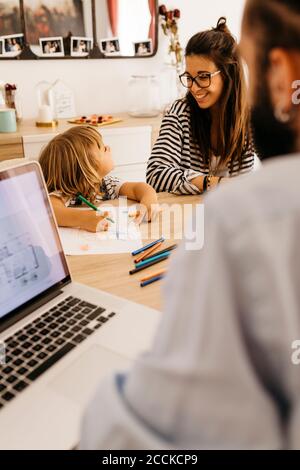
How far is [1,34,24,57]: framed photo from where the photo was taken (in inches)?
106

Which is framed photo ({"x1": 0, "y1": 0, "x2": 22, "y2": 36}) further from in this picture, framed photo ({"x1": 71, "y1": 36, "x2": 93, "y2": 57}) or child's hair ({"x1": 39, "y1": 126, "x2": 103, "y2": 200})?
child's hair ({"x1": 39, "y1": 126, "x2": 103, "y2": 200})

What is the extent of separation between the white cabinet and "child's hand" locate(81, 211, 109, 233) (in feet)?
4.97

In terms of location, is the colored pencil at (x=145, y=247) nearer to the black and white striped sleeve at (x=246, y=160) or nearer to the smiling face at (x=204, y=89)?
the black and white striped sleeve at (x=246, y=160)

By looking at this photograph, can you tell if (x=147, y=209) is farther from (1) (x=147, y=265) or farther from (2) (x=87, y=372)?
(2) (x=87, y=372)

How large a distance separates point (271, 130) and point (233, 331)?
0.17 m

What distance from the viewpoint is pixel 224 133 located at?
1.82 meters

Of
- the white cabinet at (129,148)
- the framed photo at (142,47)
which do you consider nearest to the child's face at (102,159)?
the white cabinet at (129,148)

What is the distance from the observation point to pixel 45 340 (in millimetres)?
725

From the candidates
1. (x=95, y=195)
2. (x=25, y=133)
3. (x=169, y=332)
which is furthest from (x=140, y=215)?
(x=25, y=133)

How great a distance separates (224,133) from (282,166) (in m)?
1.59

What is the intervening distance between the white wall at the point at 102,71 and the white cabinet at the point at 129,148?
55cm

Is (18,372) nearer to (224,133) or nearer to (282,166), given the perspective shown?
(282,166)

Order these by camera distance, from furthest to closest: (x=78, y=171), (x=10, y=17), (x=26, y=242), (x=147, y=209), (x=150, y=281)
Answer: (x=10, y=17) < (x=78, y=171) < (x=147, y=209) < (x=150, y=281) < (x=26, y=242)

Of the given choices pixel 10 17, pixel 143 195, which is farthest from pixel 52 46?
pixel 143 195
